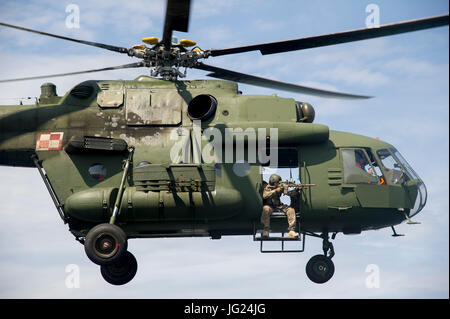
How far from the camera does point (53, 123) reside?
1653 cm

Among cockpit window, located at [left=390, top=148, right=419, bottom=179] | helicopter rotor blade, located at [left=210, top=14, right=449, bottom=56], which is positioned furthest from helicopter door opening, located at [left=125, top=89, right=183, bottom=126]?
cockpit window, located at [left=390, top=148, right=419, bottom=179]

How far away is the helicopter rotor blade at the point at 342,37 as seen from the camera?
13.6 meters

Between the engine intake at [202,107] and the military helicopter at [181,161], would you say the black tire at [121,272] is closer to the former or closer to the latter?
the military helicopter at [181,161]

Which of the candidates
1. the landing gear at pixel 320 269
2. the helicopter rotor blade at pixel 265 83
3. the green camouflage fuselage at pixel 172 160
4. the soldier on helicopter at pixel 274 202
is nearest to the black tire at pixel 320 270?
the landing gear at pixel 320 269

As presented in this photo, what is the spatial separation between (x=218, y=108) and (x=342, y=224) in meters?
4.38

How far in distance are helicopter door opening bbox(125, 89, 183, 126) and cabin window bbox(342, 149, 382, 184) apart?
4.45 m

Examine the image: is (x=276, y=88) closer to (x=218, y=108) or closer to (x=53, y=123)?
(x=218, y=108)

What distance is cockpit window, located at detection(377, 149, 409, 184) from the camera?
1655 centimetres

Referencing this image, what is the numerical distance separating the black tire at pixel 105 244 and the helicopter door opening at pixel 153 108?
2904 mm

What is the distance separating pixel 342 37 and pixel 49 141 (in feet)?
25.5

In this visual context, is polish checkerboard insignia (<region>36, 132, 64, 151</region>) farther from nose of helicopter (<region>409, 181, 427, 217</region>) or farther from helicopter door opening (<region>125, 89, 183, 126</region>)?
nose of helicopter (<region>409, 181, 427, 217</region>)
